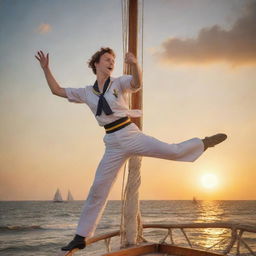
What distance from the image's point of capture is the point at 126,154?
8.09ft

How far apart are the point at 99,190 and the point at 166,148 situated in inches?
26.5

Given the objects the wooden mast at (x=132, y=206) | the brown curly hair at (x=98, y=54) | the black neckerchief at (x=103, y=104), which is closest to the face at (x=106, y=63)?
the brown curly hair at (x=98, y=54)

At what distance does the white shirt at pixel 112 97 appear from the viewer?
250 cm

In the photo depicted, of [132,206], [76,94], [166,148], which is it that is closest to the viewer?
[166,148]

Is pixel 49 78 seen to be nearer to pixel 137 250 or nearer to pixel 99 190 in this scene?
pixel 99 190

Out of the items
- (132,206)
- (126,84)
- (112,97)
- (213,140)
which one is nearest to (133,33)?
(126,84)

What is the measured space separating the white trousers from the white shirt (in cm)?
14

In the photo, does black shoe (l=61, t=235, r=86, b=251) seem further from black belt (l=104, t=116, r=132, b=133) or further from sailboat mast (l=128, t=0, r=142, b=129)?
sailboat mast (l=128, t=0, r=142, b=129)

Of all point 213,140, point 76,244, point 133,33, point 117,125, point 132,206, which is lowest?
point 76,244

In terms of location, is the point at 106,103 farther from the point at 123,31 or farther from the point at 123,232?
the point at 123,232

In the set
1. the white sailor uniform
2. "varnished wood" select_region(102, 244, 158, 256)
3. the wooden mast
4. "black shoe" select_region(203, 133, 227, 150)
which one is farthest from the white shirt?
"varnished wood" select_region(102, 244, 158, 256)

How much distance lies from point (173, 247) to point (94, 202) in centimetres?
88

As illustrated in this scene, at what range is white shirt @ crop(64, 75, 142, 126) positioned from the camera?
8.20ft

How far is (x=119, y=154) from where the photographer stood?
246 centimetres
